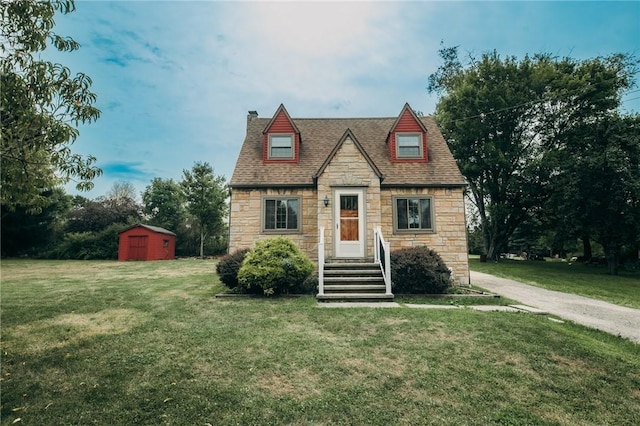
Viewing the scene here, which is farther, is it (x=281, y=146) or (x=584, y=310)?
(x=281, y=146)

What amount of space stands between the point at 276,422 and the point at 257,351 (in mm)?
1887

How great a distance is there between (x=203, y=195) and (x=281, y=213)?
67.6 ft

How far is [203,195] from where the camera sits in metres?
30.7

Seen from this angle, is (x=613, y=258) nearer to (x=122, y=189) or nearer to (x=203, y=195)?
A: (x=203, y=195)

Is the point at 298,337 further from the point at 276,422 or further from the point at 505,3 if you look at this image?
the point at 505,3

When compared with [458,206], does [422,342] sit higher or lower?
lower

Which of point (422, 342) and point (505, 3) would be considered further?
point (505, 3)

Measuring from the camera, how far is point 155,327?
626 cm

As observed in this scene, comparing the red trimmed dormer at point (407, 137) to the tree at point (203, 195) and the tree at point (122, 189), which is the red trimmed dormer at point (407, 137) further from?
the tree at point (122, 189)

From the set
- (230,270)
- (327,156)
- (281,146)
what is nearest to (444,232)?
(327,156)

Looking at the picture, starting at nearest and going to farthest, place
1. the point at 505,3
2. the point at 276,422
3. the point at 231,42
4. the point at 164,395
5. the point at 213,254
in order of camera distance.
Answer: the point at 276,422 < the point at 164,395 < the point at 505,3 < the point at 231,42 < the point at 213,254

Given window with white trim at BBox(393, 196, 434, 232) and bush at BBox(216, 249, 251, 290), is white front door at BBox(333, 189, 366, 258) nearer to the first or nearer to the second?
window with white trim at BBox(393, 196, 434, 232)

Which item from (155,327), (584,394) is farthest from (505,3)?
(155,327)

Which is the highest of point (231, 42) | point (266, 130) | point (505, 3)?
point (505, 3)
